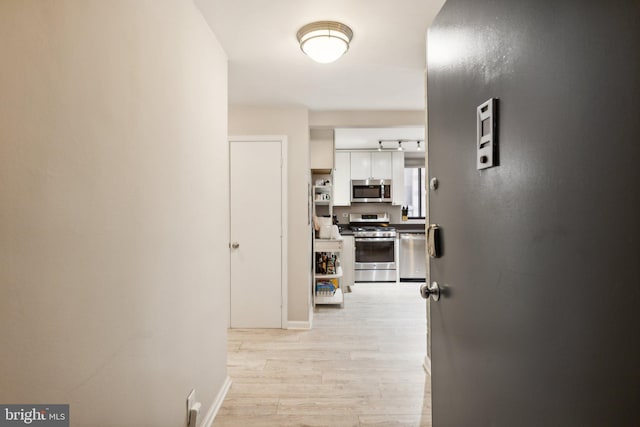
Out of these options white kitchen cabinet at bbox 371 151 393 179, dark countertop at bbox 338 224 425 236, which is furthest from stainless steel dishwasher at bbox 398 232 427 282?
white kitchen cabinet at bbox 371 151 393 179

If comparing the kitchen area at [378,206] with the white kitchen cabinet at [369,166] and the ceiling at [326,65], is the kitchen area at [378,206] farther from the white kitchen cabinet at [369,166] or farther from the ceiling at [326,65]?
the ceiling at [326,65]

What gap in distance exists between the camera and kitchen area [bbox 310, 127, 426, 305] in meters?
5.50

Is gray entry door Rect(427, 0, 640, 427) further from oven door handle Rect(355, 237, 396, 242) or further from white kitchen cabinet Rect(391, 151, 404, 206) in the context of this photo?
white kitchen cabinet Rect(391, 151, 404, 206)

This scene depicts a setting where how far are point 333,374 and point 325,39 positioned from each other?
2367 mm

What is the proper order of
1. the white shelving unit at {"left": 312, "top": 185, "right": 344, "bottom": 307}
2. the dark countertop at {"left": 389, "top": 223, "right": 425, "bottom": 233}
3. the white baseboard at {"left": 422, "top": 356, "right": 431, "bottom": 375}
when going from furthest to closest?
the dark countertop at {"left": 389, "top": 223, "right": 425, "bottom": 233} → the white shelving unit at {"left": 312, "top": 185, "right": 344, "bottom": 307} → the white baseboard at {"left": 422, "top": 356, "right": 431, "bottom": 375}

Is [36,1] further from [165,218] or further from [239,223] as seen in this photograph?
[239,223]

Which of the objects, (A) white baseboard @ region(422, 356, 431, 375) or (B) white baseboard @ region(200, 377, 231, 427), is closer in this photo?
(B) white baseboard @ region(200, 377, 231, 427)

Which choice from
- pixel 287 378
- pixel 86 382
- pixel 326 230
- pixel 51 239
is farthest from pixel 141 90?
pixel 326 230

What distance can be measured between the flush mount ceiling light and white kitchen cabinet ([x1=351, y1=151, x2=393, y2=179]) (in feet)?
13.2

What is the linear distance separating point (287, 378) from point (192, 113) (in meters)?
1.99

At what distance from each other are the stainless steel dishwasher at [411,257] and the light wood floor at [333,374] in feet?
5.59

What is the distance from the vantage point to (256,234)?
374cm

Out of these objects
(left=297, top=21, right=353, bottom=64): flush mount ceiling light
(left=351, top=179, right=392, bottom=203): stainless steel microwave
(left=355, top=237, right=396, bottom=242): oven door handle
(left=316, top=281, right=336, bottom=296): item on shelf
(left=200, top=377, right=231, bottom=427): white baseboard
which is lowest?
(left=200, top=377, right=231, bottom=427): white baseboard

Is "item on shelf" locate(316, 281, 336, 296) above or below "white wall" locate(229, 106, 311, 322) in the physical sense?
below
